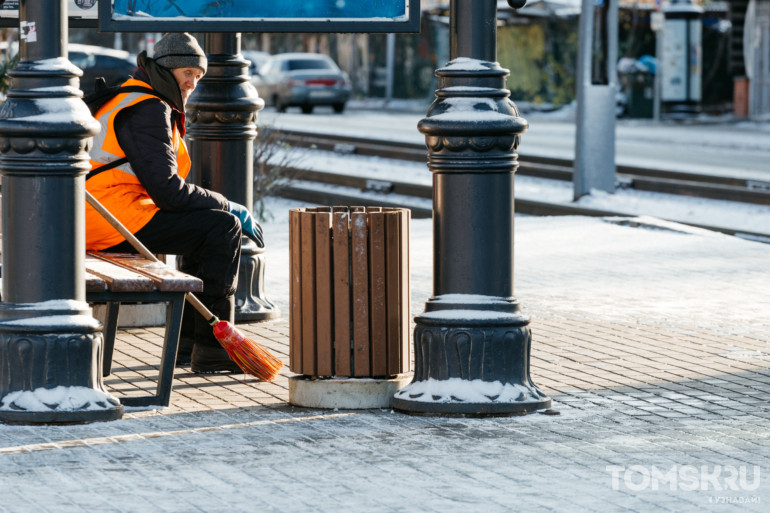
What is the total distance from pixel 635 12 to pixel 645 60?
7.51 ft

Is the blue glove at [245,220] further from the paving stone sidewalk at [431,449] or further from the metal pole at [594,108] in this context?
the metal pole at [594,108]

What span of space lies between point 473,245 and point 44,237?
160 cm

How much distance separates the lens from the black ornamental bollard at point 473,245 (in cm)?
584

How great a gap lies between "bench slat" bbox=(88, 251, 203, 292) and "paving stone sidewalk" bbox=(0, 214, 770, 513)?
478 mm

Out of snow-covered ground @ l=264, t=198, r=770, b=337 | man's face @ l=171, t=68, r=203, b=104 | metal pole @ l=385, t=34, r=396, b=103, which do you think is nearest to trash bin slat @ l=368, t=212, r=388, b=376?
man's face @ l=171, t=68, r=203, b=104

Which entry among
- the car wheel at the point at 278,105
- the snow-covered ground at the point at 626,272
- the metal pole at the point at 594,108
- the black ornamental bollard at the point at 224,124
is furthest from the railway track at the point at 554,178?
the car wheel at the point at 278,105

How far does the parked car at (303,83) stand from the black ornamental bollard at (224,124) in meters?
29.5

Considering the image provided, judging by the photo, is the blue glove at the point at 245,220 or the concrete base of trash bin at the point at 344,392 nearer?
the concrete base of trash bin at the point at 344,392

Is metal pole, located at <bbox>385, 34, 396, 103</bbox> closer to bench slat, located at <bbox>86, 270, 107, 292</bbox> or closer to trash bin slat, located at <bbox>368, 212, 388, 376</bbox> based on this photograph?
trash bin slat, located at <bbox>368, 212, 388, 376</bbox>

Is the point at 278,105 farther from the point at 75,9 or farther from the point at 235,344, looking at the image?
the point at 235,344

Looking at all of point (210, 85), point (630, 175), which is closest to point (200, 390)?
point (210, 85)

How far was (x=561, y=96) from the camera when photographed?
4097cm

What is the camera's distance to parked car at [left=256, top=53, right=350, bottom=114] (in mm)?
37562

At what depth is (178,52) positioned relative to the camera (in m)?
6.51
